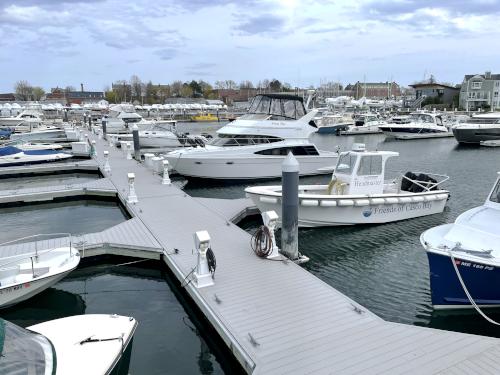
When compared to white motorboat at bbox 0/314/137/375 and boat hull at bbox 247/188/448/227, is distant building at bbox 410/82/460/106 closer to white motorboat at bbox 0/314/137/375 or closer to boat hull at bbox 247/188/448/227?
boat hull at bbox 247/188/448/227

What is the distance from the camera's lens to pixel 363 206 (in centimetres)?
1282

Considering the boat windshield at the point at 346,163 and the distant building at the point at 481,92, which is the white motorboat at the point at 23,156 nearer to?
the boat windshield at the point at 346,163

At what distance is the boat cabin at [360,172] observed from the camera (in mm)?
12938

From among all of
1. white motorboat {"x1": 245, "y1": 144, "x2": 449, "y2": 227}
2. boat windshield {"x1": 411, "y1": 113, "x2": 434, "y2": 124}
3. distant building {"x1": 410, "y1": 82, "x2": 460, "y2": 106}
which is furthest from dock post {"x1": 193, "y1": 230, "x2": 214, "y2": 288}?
distant building {"x1": 410, "y1": 82, "x2": 460, "y2": 106}

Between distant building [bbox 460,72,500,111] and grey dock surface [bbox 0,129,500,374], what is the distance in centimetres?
8883

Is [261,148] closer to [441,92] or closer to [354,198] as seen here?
[354,198]

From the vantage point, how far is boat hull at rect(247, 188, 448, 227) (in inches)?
486

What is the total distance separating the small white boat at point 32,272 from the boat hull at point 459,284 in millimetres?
7049

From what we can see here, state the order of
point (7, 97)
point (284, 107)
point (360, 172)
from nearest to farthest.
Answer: point (360, 172) < point (284, 107) < point (7, 97)

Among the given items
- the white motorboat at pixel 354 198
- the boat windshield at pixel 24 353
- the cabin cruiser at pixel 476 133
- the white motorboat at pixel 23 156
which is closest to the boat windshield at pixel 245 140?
the white motorboat at pixel 354 198

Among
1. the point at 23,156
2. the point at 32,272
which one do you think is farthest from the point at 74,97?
the point at 32,272

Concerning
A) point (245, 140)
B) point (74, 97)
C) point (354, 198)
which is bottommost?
Result: point (354, 198)

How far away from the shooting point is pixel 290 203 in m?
9.16

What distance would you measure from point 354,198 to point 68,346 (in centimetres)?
945
